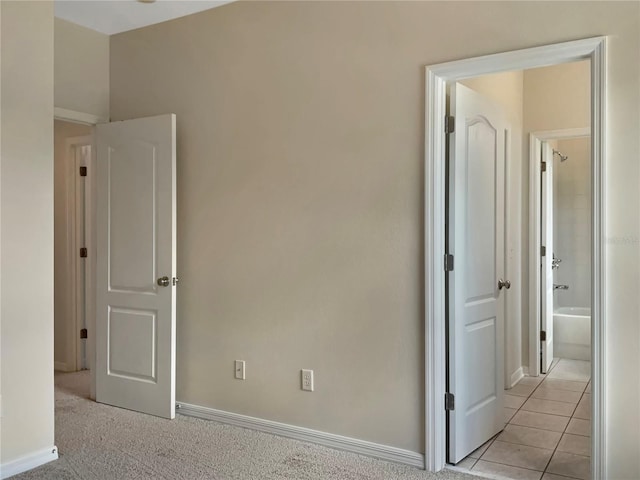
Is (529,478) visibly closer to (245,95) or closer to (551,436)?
(551,436)

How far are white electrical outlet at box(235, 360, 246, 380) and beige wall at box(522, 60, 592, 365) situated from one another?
2.60m

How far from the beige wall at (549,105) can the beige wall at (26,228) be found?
3687mm

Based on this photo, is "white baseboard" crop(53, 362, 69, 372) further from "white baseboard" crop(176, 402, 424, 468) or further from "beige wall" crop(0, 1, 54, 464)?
"beige wall" crop(0, 1, 54, 464)

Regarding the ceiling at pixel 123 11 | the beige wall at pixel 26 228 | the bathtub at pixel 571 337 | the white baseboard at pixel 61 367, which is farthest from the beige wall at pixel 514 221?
the white baseboard at pixel 61 367

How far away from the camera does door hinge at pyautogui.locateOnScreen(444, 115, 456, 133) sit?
9.71 ft

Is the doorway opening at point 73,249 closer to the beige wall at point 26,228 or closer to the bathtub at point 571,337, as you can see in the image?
the beige wall at point 26,228

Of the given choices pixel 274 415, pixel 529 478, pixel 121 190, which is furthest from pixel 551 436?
pixel 121 190

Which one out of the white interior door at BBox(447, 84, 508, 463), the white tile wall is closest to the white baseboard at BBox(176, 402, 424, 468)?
the white interior door at BBox(447, 84, 508, 463)

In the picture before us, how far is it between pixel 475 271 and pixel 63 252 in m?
3.78

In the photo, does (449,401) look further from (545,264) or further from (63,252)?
(63,252)

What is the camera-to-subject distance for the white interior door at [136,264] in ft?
12.1

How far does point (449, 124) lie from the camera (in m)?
2.97

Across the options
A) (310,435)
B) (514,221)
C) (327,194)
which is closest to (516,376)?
(514,221)

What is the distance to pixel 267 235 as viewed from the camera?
3.45 meters
